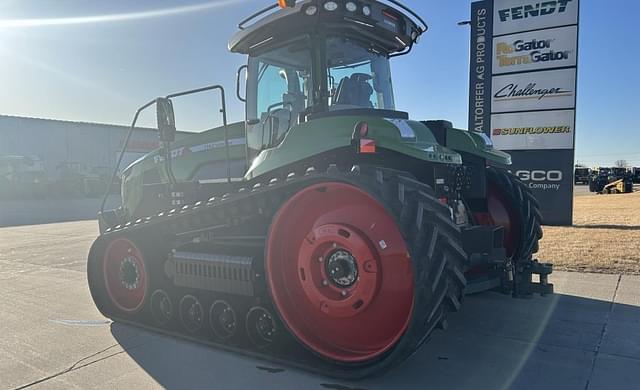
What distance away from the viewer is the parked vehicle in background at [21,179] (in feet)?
102

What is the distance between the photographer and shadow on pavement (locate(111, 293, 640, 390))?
3.79 meters

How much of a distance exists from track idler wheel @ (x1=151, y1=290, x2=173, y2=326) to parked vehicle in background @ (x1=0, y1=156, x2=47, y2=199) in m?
30.7

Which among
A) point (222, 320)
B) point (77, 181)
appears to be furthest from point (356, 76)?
point (77, 181)

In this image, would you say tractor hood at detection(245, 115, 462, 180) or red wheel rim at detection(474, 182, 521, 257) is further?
red wheel rim at detection(474, 182, 521, 257)

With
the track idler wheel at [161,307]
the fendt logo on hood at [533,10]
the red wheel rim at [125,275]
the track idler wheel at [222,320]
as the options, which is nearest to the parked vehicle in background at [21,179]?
the fendt logo on hood at [533,10]

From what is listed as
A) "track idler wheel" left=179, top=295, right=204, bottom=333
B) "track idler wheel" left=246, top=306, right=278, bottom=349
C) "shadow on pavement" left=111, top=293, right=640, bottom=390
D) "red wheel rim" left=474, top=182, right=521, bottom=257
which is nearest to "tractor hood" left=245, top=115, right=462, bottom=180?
"track idler wheel" left=246, top=306, right=278, bottom=349

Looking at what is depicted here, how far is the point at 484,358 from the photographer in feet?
13.9

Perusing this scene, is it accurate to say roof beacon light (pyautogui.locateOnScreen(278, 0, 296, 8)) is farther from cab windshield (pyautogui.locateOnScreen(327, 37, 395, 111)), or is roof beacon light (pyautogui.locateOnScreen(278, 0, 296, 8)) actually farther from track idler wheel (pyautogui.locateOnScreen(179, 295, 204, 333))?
track idler wheel (pyautogui.locateOnScreen(179, 295, 204, 333))

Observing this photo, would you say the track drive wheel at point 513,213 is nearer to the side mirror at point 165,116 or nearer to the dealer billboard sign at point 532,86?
the side mirror at point 165,116

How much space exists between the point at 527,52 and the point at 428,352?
1163 cm

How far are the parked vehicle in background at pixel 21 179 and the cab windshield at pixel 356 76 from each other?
31.9m

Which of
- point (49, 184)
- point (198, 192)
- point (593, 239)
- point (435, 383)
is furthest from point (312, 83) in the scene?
point (49, 184)

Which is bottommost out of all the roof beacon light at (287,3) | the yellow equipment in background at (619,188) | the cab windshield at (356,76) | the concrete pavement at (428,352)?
the yellow equipment in background at (619,188)

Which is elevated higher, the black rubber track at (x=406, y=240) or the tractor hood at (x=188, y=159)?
the tractor hood at (x=188, y=159)
